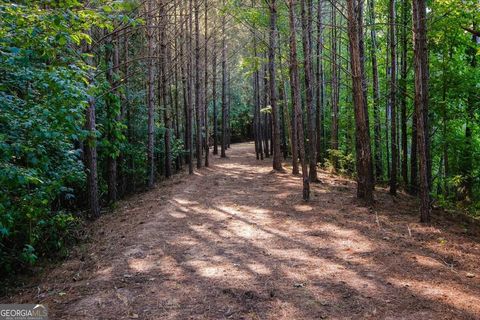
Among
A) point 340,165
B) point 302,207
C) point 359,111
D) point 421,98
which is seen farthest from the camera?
point 340,165

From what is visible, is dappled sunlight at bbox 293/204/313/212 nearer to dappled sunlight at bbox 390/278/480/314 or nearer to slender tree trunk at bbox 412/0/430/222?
slender tree trunk at bbox 412/0/430/222

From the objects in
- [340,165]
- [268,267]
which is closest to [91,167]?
[268,267]

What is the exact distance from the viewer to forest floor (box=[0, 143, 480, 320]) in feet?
13.9

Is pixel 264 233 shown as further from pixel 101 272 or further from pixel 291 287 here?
pixel 101 272

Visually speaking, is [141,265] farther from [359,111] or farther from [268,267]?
[359,111]

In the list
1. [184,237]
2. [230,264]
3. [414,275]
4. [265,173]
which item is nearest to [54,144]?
[184,237]

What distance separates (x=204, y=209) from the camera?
9.67 meters
